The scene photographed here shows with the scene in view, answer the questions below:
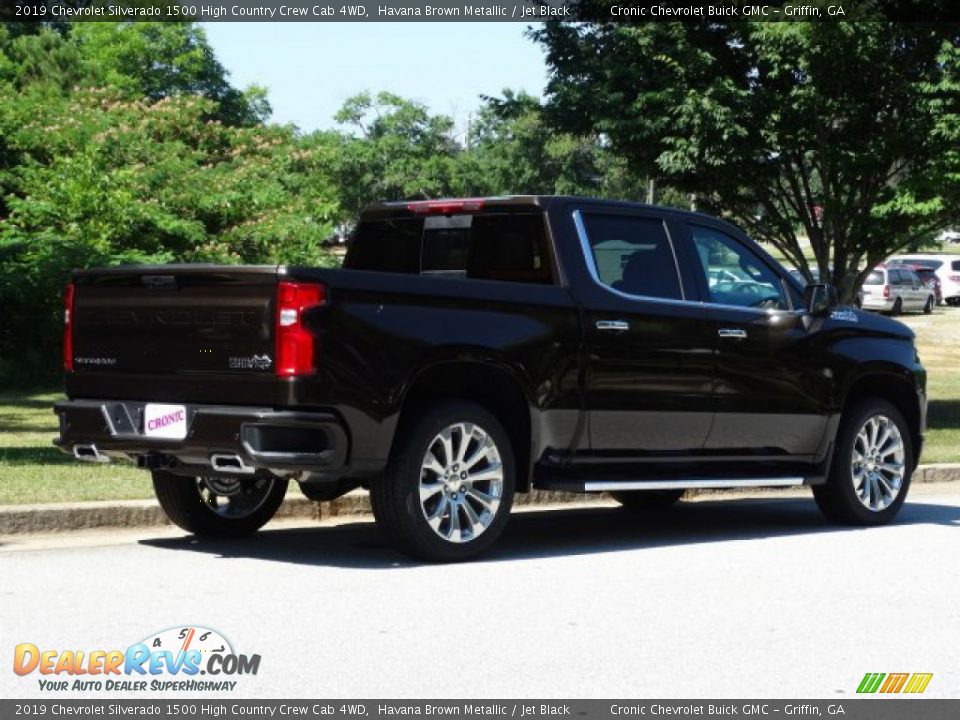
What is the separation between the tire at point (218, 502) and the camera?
9766 millimetres

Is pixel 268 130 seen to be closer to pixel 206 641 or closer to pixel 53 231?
pixel 53 231

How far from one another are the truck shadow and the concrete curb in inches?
10.2

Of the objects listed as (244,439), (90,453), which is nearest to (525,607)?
(244,439)

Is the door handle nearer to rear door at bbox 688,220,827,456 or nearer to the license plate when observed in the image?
rear door at bbox 688,220,827,456

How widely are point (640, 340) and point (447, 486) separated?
5.17ft

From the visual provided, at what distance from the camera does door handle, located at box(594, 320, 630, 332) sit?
951 cm

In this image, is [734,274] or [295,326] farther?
[734,274]

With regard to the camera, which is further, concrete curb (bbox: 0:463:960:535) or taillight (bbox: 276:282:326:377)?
concrete curb (bbox: 0:463:960:535)

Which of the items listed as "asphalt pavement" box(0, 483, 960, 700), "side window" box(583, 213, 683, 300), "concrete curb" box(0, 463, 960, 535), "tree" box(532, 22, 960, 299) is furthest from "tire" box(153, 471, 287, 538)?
"tree" box(532, 22, 960, 299)

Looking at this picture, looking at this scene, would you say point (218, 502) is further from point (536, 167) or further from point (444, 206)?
point (536, 167)

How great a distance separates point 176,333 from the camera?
872cm

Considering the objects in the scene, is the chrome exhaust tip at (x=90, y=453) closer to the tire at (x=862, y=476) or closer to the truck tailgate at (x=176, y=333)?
the truck tailgate at (x=176, y=333)

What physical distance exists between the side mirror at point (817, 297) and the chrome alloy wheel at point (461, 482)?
8.58 ft

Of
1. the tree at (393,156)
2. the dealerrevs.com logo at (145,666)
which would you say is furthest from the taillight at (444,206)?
the tree at (393,156)
